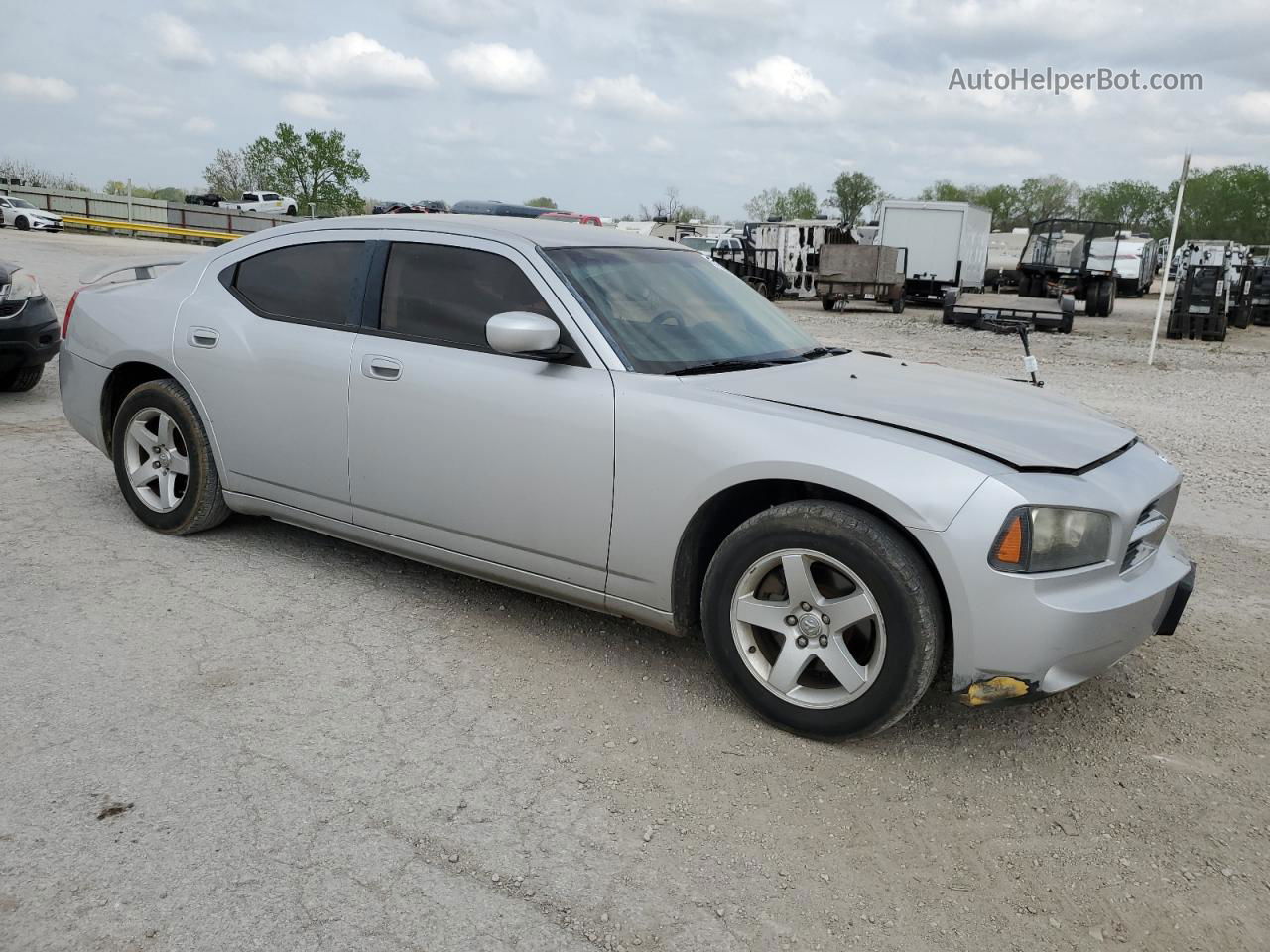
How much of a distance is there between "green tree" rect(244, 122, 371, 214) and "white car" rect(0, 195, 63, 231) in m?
33.0

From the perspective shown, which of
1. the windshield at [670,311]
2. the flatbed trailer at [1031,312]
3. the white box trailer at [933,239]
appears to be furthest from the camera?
the white box trailer at [933,239]

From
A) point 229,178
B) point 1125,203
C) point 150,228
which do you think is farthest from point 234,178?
point 1125,203

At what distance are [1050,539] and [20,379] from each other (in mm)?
8011

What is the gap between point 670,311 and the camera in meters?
4.01

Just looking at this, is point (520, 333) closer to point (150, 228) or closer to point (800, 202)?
point (150, 228)

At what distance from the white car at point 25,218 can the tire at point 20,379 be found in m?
35.0

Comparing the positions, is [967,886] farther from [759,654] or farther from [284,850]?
[284,850]

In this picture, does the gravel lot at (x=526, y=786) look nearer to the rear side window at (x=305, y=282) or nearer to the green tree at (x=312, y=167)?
the rear side window at (x=305, y=282)

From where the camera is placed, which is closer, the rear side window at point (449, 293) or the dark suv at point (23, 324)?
the rear side window at point (449, 293)

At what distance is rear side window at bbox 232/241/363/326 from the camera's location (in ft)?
14.2

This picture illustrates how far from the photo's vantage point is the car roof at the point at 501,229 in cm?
408

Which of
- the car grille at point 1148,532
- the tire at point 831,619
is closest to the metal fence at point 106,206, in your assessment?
the tire at point 831,619

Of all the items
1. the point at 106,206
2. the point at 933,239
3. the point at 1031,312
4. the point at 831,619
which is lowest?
the point at 831,619

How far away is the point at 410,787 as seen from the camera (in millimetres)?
2975
